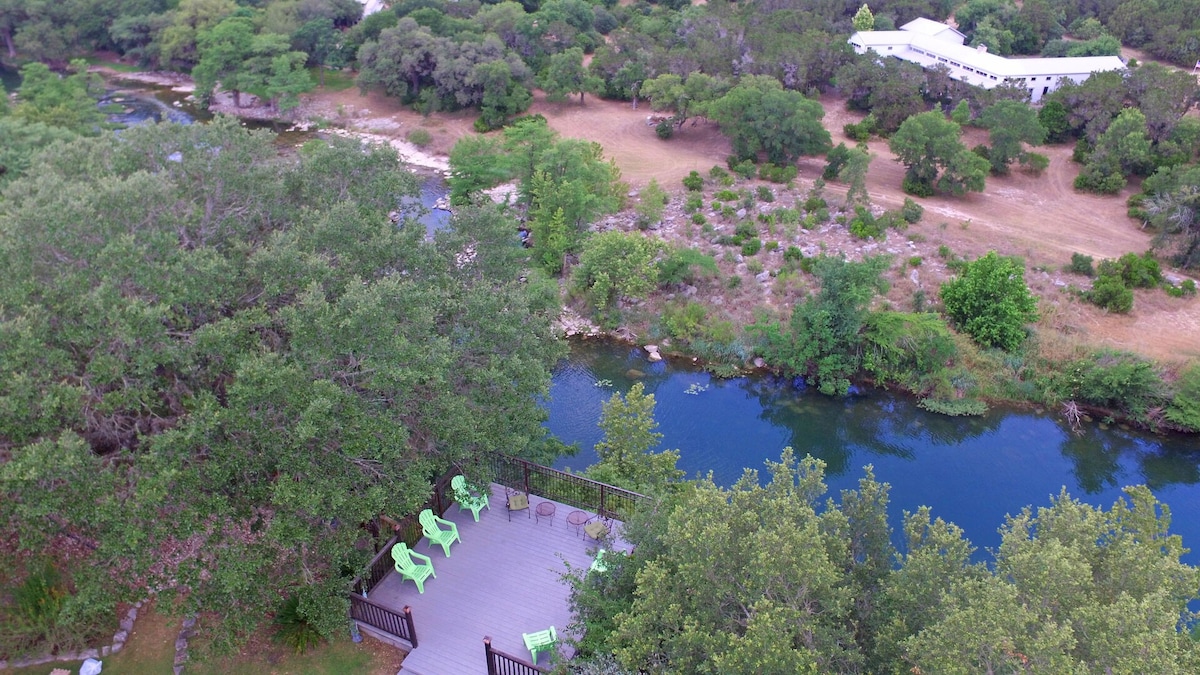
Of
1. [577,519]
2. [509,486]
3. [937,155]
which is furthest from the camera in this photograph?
[937,155]

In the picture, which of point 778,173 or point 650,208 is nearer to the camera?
point 650,208

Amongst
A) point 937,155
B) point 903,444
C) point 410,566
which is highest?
point 937,155

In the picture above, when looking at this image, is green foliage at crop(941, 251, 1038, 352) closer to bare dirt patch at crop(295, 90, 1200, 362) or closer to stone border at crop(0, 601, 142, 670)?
bare dirt patch at crop(295, 90, 1200, 362)

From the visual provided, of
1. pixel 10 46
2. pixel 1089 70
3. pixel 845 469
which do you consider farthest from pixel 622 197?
pixel 10 46

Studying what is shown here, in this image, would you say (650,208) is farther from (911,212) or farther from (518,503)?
(518,503)

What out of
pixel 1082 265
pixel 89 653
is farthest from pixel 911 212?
pixel 89 653

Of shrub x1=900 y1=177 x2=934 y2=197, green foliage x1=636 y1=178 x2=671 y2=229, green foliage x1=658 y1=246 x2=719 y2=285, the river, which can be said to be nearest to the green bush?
shrub x1=900 y1=177 x2=934 y2=197

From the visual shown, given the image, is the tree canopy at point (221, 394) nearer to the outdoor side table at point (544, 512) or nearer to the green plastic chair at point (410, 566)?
the green plastic chair at point (410, 566)
